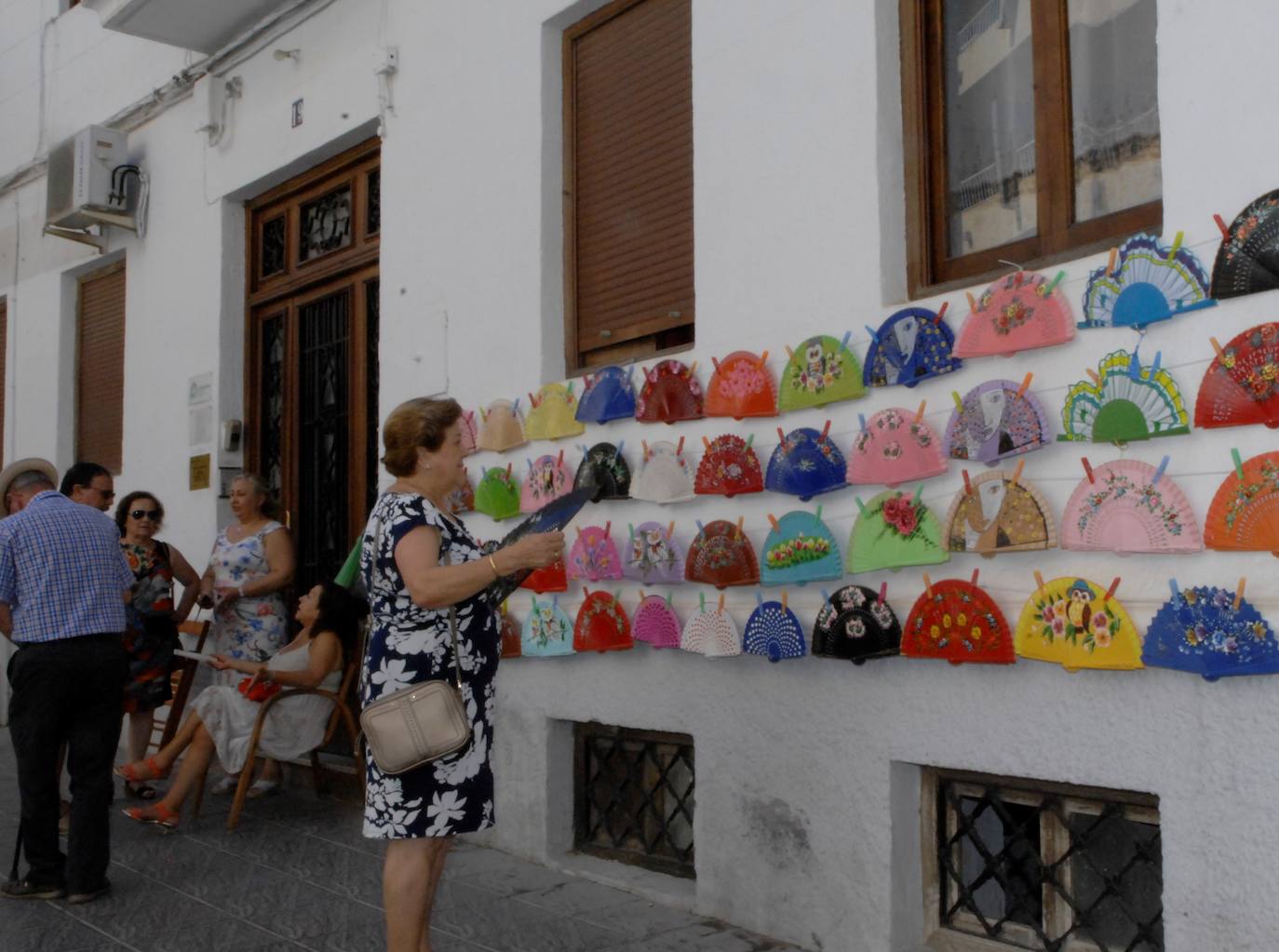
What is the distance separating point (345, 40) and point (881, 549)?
443 cm

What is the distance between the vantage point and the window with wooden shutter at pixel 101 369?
8844mm

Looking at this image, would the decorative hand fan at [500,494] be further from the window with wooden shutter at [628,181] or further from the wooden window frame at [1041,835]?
the wooden window frame at [1041,835]

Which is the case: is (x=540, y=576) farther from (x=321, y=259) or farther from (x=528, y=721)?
(x=321, y=259)

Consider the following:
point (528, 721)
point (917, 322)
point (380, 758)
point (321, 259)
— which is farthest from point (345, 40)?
point (380, 758)

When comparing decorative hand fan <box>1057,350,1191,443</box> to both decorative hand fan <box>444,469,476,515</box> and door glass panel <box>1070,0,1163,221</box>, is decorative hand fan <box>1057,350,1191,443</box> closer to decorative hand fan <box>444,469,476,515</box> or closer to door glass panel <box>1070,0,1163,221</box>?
door glass panel <box>1070,0,1163,221</box>

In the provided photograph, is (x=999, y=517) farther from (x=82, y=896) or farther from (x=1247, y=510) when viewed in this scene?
(x=82, y=896)

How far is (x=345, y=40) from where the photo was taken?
6719 millimetres

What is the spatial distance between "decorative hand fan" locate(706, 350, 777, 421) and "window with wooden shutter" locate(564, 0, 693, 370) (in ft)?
1.66

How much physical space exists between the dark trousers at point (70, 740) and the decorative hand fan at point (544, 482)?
5.60 feet

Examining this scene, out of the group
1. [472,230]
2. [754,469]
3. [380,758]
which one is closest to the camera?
[380,758]

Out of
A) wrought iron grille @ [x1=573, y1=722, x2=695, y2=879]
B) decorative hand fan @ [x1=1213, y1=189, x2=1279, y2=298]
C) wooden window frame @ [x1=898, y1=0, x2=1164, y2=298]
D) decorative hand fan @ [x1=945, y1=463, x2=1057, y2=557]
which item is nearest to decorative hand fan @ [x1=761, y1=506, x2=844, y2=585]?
decorative hand fan @ [x1=945, y1=463, x2=1057, y2=557]

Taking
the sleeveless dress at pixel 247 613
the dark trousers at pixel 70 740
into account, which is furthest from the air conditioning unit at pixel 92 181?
the dark trousers at pixel 70 740

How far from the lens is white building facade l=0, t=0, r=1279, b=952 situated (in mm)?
3178

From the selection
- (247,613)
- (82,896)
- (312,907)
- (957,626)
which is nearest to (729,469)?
(957,626)
